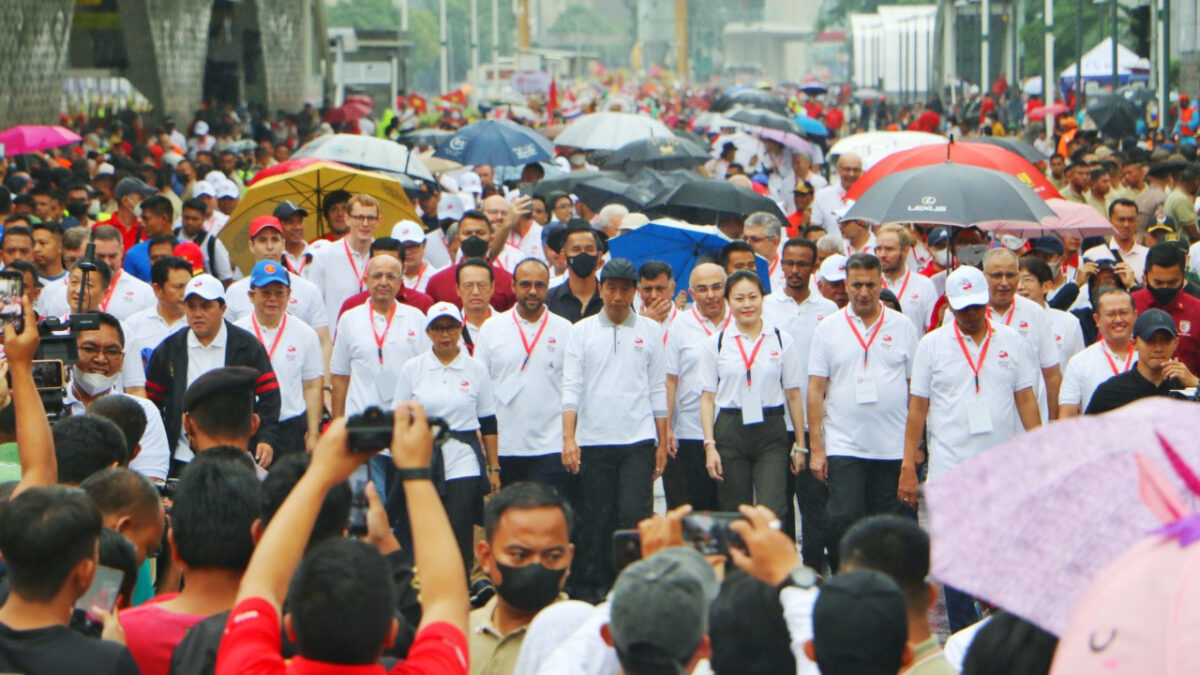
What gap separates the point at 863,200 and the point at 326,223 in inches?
180

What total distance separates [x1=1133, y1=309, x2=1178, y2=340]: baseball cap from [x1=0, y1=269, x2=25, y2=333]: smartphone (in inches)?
197

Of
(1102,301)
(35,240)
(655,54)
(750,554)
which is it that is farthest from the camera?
(655,54)

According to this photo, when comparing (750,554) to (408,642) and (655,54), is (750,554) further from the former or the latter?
(655,54)

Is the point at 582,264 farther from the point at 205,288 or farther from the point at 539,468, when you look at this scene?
the point at 205,288

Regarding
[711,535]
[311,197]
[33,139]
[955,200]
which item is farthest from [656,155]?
[711,535]

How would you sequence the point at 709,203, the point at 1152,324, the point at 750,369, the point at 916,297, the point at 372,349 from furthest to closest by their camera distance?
1. the point at 709,203
2. the point at 916,297
3. the point at 372,349
4. the point at 750,369
5. the point at 1152,324

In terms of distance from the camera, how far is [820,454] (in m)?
9.50

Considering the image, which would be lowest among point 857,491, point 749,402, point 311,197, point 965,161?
point 857,491

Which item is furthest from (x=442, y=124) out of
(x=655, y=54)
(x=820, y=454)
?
(x=655, y=54)

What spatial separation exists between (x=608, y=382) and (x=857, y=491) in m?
1.40

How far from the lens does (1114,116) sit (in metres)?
27.4

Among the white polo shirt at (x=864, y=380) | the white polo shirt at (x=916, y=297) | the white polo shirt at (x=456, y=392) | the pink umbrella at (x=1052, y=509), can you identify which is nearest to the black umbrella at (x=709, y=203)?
the white polo shirt at (x=916, y=297)

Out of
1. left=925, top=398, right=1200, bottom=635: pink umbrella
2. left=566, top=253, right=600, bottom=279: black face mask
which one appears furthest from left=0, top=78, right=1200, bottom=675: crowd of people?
left=925, top=398, right=1200, bottom=635: pink umbrella

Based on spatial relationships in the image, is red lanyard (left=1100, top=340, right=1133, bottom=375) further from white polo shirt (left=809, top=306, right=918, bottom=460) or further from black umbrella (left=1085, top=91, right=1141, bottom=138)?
black umbrella (left=1085, top=91, right=1141, bottom=138)
